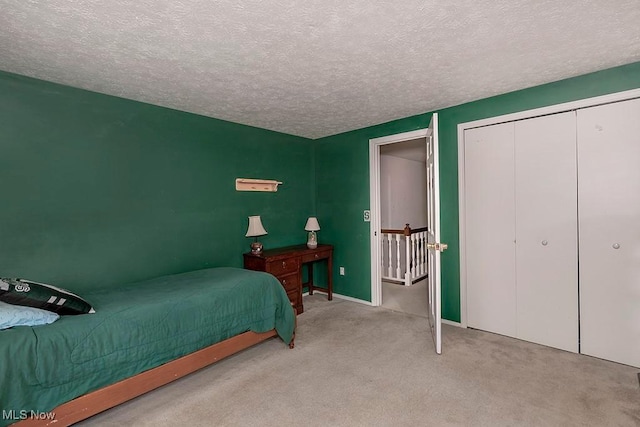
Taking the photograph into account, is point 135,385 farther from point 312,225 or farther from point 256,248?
point 312,225

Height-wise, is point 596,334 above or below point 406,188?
below

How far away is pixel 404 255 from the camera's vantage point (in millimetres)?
4938

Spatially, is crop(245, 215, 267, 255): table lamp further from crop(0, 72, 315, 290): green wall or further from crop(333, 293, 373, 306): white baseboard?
crop(333, 293, 373, 306): white baseboard

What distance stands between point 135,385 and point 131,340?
0.29m

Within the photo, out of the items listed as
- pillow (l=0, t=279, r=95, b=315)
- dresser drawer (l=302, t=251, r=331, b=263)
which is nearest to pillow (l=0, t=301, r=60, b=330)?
pillow (l=0, t=279, r=95, b=315)

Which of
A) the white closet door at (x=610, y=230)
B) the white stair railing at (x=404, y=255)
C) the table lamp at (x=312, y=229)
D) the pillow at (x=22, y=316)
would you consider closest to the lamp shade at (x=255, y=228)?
the table lamp at (x=312, y=229)

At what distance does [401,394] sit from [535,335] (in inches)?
62.3

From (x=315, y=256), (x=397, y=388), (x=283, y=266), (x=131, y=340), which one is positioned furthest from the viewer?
(x=315, y=256)

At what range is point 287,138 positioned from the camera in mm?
4129

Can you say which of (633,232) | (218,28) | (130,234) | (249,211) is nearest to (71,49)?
(218,28)

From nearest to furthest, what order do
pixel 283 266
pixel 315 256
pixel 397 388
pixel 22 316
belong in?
pixel 22 316 → pixel 397 388 → pixel 283 266 → pixel 315 256

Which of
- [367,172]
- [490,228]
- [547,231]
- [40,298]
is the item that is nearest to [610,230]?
[547,231]

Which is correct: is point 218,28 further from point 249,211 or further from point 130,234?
point 249,211

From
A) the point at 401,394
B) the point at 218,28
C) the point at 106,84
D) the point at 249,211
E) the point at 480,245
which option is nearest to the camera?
the point at 218,28
